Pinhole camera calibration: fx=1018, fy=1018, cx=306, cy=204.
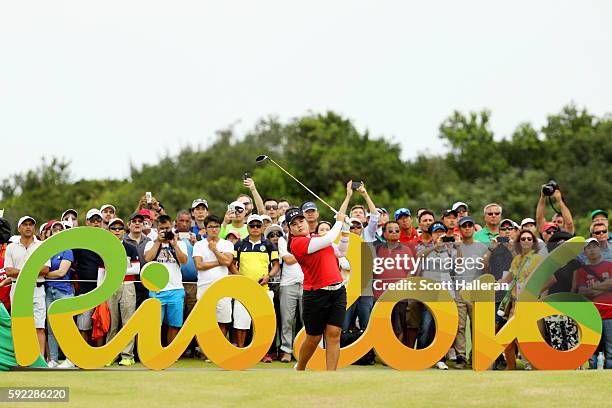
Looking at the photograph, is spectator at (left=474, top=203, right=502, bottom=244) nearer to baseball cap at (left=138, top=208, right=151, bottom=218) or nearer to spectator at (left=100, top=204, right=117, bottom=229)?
baseball cap at (left=138, top=208, right=151, bottom=218)

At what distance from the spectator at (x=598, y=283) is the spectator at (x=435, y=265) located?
1771 millimetres

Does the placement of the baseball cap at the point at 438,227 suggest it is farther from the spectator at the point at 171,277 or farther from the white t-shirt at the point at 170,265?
the white t-shirt at the point at 170,265

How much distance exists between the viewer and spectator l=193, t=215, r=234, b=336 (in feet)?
48.8

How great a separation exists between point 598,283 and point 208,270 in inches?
218

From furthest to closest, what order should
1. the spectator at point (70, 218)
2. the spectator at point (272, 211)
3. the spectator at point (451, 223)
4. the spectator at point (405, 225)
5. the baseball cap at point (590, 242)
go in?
the spectator at point (272, 211) → the spectator at point (405, 225) → the spectator at point (70, 218) → the spectator at point (451, 223) → the baseball cap at point (590, 242)

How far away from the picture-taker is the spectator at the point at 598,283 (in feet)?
46.1

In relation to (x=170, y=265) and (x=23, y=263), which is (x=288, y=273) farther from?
(x=23, y=263)

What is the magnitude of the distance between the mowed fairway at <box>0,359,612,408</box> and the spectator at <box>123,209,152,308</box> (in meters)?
2.58

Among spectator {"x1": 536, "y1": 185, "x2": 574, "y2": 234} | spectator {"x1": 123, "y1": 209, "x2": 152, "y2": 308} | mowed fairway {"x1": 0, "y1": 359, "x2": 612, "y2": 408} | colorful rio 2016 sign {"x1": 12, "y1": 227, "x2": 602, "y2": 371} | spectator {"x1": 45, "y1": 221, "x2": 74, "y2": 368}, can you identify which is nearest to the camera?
mowed fairway {"x1": 0, "y1": 359, "x2": 612, "y2": 408}

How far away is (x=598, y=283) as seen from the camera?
14.1 meters

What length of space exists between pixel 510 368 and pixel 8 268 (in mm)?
7180

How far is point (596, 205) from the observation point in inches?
2318

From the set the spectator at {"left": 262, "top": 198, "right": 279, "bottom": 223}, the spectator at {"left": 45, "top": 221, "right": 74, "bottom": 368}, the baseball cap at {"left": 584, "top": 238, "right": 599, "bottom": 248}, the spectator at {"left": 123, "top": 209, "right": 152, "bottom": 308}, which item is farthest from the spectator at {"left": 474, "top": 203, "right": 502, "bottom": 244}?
the spectator at {"left": 45, "top": 221, "right": 74, "bottom": 368}

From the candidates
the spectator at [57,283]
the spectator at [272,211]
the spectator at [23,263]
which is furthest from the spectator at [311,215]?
the spectator at [23,263]
